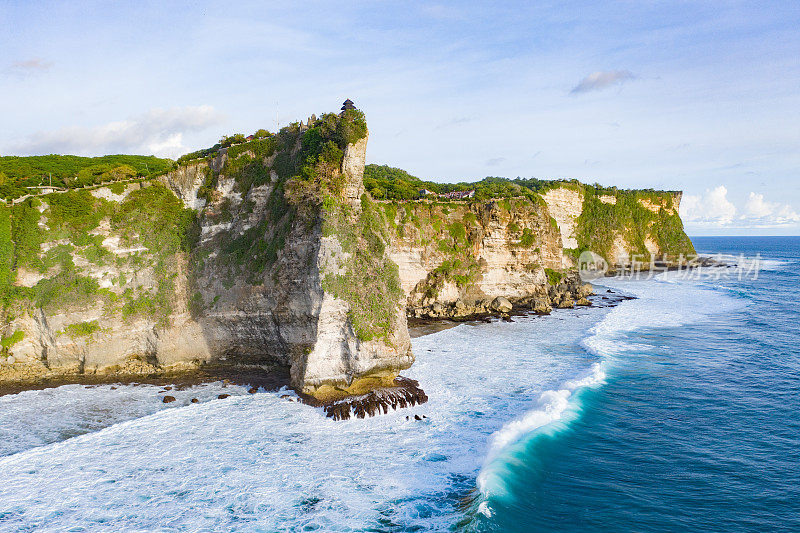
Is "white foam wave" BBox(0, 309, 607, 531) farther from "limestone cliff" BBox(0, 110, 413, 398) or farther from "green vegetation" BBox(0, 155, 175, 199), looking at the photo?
"green vegetation" BBox(0, 155, 175, 199)

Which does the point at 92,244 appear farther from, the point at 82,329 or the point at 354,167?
the point at 354,167

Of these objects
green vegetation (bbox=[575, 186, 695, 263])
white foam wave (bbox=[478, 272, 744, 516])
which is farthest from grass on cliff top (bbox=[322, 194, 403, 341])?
green vegetation (bbox=[575, 186, 695, 263])

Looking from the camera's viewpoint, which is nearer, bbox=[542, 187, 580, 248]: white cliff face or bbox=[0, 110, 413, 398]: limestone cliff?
bbox=[0, 110, 413, 398]: limestone cliff

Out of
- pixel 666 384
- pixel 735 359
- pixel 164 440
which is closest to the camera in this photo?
pixel 164 440

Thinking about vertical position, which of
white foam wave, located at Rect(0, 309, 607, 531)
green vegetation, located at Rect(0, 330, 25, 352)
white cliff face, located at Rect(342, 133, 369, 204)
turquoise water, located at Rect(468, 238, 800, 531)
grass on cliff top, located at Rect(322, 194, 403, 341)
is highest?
white cliff face, located at Rect(342, 133, 369, 204)

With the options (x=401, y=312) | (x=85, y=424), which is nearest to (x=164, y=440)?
(x=85, y=424)

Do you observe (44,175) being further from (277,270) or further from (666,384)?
(666,384)

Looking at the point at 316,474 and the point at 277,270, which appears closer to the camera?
the point at 316,474

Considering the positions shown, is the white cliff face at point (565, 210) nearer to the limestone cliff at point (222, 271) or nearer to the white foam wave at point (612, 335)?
the white foam wave at point (612, 335)
